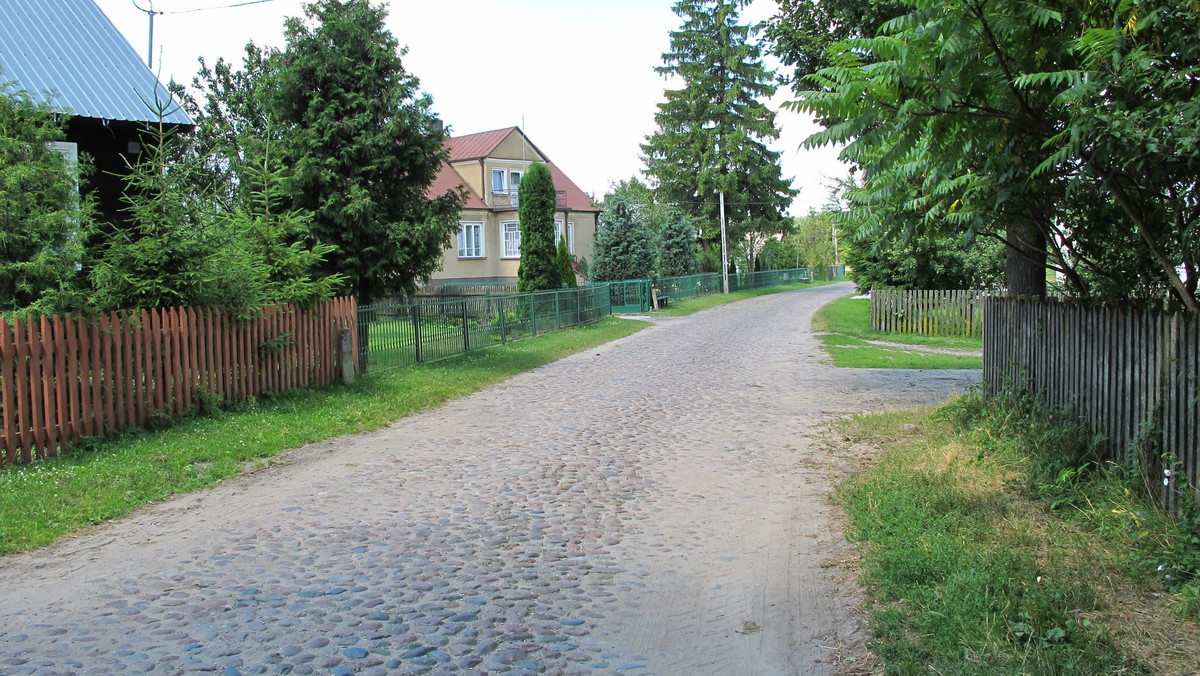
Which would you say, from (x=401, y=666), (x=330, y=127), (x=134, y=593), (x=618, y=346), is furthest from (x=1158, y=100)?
(x=618, y=346)

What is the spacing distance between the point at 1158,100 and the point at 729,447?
18.7 ft

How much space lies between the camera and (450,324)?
1820 centimetres

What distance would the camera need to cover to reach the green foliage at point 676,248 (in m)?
47.4


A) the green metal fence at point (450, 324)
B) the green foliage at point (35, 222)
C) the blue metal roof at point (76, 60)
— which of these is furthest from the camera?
the green metal fence at point (450, 324)

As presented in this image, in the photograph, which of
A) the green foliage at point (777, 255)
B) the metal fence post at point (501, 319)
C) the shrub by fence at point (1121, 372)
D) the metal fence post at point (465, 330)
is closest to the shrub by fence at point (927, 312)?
the metal fence post at point (501, 319)

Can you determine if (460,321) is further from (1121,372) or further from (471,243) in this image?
(471,243)

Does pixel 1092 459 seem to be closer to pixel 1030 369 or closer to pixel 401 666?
pixel 1030 369

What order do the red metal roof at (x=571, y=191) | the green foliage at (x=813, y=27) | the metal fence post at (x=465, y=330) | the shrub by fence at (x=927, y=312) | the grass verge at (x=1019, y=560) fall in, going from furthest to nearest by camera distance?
1. the red metal roof at (x=571, y=191)
2. the shrub by fence at (x=927, y=312)
3. the metal fence post at (x=465, y=330)
4. the green foliage at (x=813, y=27)
5. the grass verge at (x=1019, y=560)

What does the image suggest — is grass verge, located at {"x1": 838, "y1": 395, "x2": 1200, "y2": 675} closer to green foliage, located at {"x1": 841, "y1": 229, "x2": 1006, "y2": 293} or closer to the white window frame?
green foliage, located at {"x1": 841, "y1": 229, "x2": 1006, "y2": 293}

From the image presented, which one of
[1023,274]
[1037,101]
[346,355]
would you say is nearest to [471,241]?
[346,355]

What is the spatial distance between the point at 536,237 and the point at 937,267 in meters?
12.9

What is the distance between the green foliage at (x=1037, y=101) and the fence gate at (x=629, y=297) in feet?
97.0

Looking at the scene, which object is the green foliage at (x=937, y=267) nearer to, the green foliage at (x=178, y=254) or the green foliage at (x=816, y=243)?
the green foliage at (x=178, y=254)

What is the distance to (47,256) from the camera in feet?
30.4
